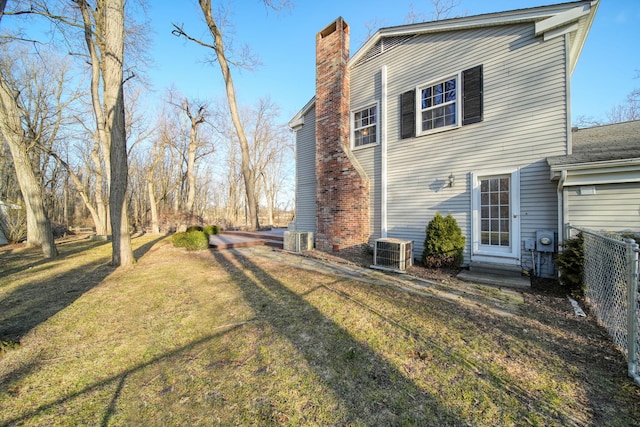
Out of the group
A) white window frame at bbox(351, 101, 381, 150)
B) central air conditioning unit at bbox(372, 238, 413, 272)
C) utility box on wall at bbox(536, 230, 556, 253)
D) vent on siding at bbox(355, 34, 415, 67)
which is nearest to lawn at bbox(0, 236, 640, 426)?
utility box on wall at bbox(536, 230, 556, 253)

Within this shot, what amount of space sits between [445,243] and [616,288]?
117 inches

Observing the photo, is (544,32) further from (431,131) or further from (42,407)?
(42,407)

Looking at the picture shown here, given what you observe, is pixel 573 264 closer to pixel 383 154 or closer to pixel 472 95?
pixel 472 95

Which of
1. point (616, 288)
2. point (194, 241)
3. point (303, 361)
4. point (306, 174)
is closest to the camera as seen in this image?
point (303, 361)

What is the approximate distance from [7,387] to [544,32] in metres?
9.34

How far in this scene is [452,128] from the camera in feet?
20.6

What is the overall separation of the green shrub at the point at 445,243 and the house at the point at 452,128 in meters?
0.37

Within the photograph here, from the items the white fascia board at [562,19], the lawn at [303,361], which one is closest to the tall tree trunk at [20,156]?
the lawn at [303,361]

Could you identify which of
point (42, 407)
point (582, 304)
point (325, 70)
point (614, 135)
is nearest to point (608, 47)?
point (614, 135)

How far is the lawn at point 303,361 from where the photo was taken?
180 centimetres

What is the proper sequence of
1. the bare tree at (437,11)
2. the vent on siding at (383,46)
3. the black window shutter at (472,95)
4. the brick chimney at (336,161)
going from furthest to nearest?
the bare tree at (437,11)
the brick chimney at (336,161)
the vent on siding at (383,46)
the black window shutter at (472,95)

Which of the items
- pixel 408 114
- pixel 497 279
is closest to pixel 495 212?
pixel 497 279

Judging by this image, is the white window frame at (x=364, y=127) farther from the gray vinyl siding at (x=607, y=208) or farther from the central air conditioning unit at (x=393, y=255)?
the gray vinyl siding at (x=607, y=208)

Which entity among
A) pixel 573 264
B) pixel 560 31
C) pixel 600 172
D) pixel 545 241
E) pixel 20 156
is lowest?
pixel 573 264
